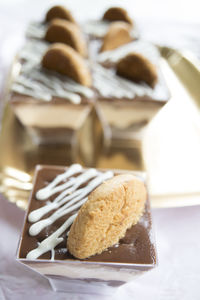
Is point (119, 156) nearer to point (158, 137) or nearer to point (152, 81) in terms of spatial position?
point (158, 137)

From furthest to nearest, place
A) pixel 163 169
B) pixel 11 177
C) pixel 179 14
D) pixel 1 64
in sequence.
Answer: pixel 179 14 → pixel 1 64 → pixel 163 169 → pixel 11 177

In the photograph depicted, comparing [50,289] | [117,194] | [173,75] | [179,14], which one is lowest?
[50,289]

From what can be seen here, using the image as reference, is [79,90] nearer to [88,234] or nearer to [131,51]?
[131,51]

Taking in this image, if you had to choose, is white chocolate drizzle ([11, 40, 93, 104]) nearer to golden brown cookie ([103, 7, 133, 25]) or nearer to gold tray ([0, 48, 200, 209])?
gold tray ([0, 48, 200, 209])

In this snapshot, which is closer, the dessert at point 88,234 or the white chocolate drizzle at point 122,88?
the dessert at point 88,234

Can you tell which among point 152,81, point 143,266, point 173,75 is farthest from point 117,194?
point 173,75

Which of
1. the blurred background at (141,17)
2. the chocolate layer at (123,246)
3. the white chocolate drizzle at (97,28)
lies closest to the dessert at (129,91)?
the white chocolate drizzle at (97,28)

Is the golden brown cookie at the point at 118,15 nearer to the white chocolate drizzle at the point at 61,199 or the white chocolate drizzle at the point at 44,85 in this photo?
the white chocolate drizzle at the point at 44,85

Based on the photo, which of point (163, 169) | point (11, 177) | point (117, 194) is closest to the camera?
point (117, 194)

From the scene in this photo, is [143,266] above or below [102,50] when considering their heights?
below
